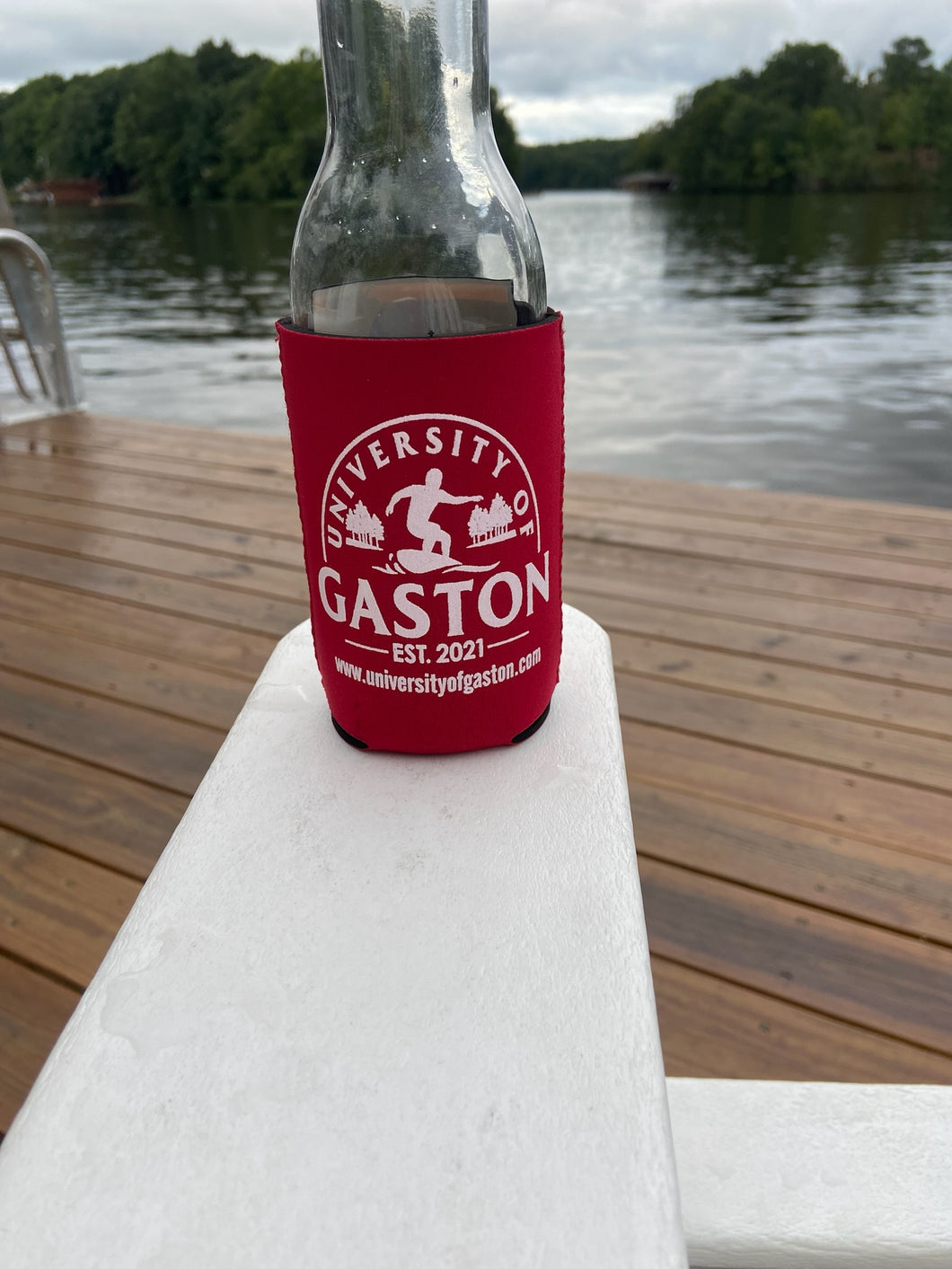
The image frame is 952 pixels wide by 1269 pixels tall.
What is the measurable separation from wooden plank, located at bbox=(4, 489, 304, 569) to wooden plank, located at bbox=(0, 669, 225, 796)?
2.32ft

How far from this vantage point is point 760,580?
7.29 ft

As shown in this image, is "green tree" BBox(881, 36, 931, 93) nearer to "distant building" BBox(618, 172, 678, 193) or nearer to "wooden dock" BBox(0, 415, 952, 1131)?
"distant building" BBox(618, 172, 678, 193)

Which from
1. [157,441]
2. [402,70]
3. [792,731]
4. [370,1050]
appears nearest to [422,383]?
[402,70]

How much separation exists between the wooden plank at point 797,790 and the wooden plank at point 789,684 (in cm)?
19

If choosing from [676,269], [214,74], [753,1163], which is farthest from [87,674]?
[214,74]

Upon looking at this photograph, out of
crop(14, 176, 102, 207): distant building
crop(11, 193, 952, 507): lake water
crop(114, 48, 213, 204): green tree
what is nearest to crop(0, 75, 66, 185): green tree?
crop(14, 176, 102, 207): distant building

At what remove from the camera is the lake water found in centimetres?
529

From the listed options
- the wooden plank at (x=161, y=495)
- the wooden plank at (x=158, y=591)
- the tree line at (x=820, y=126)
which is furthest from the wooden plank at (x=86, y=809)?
the tree line at (x=820, y=126)

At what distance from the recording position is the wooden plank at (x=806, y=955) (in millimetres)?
1112

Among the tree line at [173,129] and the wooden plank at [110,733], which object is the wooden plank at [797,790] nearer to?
the wooden plank at [110,733]

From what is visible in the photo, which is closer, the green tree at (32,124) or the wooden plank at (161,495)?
the wooden plank at (161,495)

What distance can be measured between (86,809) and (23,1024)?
0.44 meters

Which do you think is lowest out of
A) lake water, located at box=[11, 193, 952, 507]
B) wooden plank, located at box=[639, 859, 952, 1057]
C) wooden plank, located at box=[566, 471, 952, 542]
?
lake water, located at box=[11, 193, 952, 507]

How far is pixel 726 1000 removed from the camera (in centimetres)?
113
